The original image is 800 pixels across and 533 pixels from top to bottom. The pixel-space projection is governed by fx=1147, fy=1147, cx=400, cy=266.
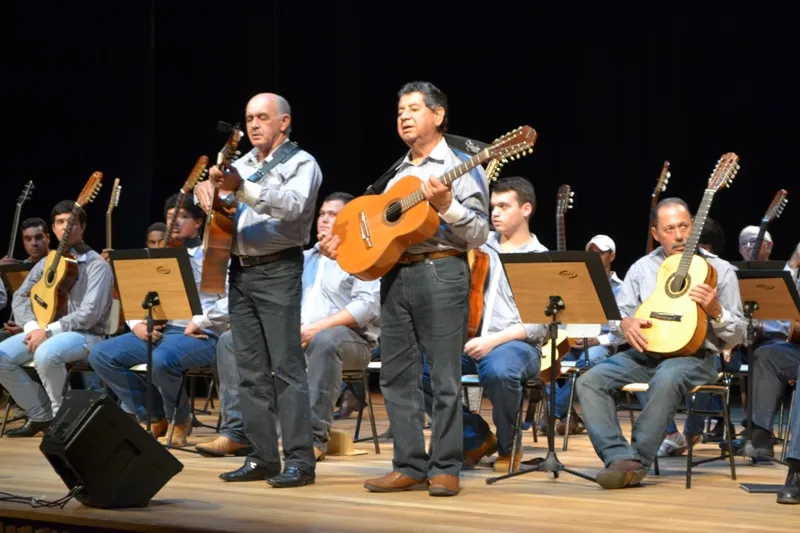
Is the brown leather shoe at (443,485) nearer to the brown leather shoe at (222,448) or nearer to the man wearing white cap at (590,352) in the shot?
the brown leather shoe at (222,448)

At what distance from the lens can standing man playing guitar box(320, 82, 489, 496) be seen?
174 inches

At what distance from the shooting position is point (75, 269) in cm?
713

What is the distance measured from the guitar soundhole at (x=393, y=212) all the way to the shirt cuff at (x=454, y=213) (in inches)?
8.8

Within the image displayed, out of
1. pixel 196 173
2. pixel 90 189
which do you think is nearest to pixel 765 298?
pixel 196 173

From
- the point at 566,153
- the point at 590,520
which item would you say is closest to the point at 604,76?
the point at 566,153

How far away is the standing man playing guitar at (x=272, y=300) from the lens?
4.71m

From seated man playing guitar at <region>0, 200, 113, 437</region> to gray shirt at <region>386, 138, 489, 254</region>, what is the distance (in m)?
3.07

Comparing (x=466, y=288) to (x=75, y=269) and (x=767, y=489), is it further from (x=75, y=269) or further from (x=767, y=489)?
(x=75, y=269)

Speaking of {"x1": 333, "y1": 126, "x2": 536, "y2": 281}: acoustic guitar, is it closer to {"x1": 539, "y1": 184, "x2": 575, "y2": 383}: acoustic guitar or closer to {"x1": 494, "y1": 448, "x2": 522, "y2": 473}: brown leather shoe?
{"x1": 539, "y1": 184, "x2": 575, "y2": 383}: acoustic guitar

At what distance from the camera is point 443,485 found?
438 cm

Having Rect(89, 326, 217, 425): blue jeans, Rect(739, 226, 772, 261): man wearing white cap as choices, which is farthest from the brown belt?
Rect(739, 226, 772, 261): man wearing white cap

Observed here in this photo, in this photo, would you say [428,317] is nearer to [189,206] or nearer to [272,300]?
[272,300]

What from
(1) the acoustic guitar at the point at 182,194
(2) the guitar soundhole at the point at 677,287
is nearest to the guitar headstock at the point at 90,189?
(1) the acoustic guitar at the point at 182,194

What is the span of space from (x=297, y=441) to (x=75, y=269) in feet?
9.70
